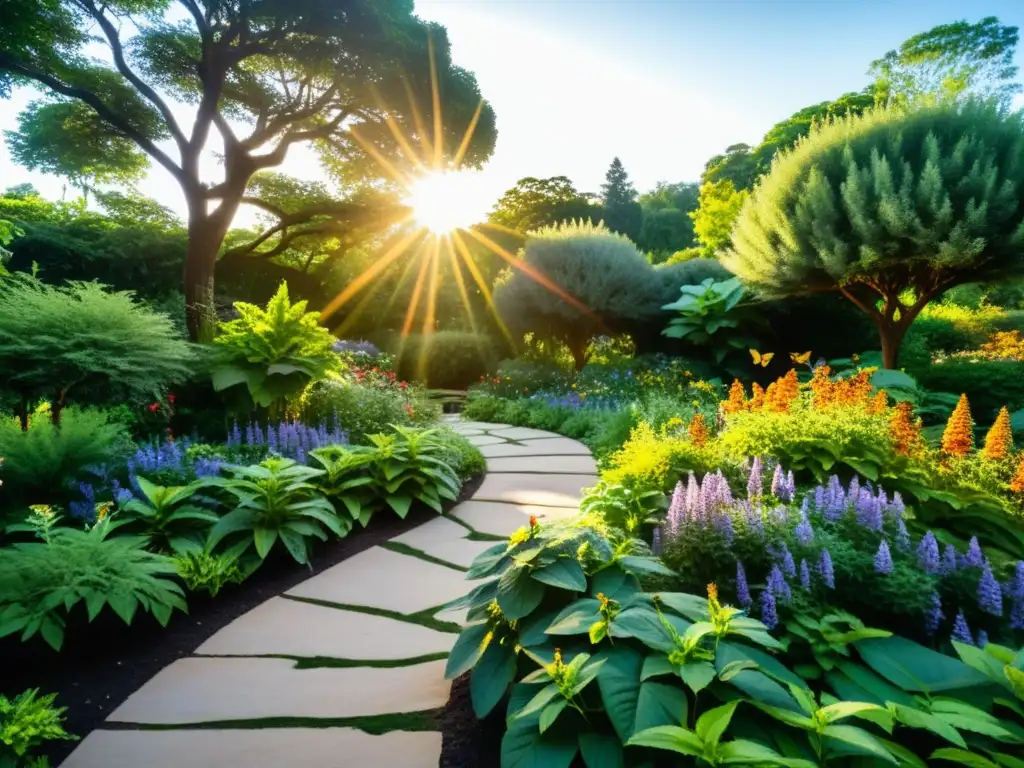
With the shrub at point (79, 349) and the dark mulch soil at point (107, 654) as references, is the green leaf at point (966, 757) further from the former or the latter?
the shrub at point (79, 349)

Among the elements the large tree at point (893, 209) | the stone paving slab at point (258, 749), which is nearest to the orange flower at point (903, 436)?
the stone paving slab at point (258, 749)

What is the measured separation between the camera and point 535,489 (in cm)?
423

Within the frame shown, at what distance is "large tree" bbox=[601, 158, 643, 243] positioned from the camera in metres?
37.7

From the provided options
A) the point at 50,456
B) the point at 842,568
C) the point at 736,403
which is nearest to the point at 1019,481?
the point at 842,568

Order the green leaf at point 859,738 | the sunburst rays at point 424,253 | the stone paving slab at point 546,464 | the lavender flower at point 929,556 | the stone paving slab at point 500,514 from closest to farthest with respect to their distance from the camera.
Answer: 1. the green leaf at point 859,738
2. the lavender flower at point 929,556
3. the stone paving slab at point 500,514
4. the stone paving slab at point 546,464
5. the sunburst rays at point 424,253

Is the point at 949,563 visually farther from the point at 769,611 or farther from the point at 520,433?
the point at 520,433

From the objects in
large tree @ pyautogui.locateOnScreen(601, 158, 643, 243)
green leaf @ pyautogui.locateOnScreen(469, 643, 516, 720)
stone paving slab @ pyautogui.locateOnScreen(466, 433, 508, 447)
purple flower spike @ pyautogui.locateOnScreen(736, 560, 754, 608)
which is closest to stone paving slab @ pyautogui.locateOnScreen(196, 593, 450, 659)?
green leaf @ pyautogui.locateOnScreen(469, 643, 516, 720)

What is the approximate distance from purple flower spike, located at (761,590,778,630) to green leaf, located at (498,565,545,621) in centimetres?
64

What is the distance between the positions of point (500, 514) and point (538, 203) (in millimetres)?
27379

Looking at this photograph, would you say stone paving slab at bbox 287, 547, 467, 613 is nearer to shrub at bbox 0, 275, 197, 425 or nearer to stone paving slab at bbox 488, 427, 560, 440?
shrub at bbox 0, 275, 197, 425

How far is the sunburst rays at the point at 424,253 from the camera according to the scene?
11305 millimetres

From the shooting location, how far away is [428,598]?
8.08 feet

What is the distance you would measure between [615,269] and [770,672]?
9.21 m

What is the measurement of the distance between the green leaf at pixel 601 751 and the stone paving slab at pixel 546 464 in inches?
139
